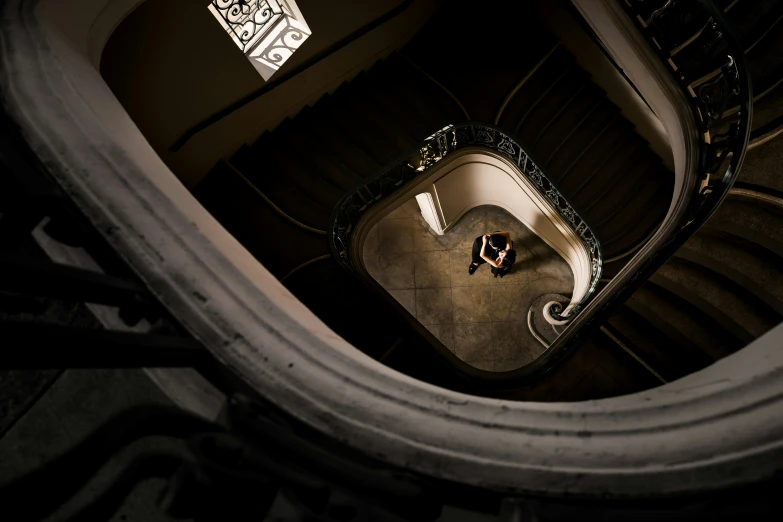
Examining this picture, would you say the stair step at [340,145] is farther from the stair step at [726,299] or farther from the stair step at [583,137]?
the stair step at [726,299]

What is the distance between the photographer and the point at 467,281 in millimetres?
8938

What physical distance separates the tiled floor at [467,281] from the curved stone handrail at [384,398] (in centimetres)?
664

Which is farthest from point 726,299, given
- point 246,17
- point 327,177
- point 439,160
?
point 246,17

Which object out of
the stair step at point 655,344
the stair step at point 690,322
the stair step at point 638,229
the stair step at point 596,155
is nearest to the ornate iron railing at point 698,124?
the stair step at point 655,344

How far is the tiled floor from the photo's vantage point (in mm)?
8430

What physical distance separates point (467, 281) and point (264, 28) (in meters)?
5.16

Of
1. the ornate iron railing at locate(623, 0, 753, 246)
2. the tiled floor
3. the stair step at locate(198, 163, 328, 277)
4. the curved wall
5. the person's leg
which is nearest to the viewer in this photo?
the ornate iron railing at locate(623, 0, 753, 246)

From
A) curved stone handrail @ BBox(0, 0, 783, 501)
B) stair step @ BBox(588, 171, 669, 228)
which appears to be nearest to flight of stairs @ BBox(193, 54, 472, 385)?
stair step @ BBox(588, 171, 669, 228)

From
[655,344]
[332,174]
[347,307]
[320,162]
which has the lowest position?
[347,307]

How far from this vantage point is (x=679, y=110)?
4609mm

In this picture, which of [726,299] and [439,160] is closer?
[726,299]

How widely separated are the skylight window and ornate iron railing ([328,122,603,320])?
2007mm

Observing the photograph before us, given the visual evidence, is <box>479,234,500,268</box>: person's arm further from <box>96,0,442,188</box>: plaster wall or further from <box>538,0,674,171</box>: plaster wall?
<box>96,0,442,188</box>: plaster wall

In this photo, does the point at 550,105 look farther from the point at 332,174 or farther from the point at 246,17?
the point at 246,17
